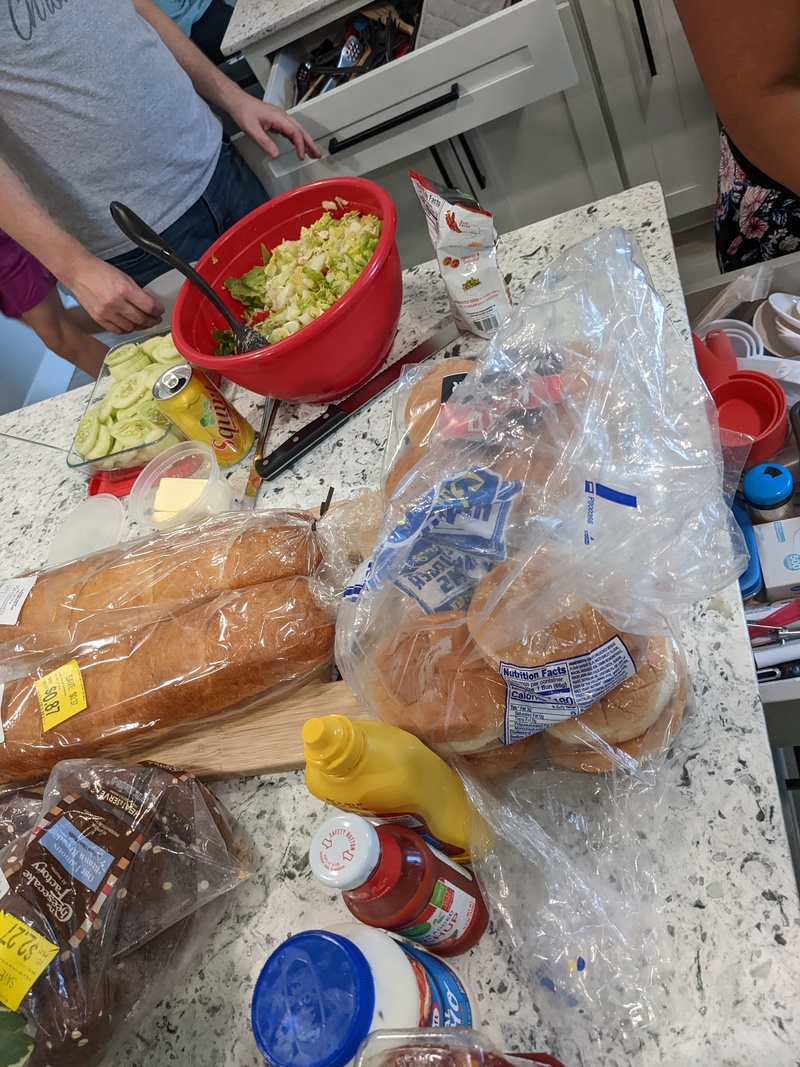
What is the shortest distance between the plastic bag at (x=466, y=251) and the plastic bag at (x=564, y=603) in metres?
0.24

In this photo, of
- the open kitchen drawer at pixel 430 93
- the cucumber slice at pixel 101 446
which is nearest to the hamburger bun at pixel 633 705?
the cucumber slice at pixel 101 446

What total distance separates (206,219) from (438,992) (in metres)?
1.66

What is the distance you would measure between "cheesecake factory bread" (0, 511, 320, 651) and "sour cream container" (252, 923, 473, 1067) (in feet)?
1.37

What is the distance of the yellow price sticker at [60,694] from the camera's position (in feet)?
2.60

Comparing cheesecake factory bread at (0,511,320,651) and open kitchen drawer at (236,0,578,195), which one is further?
open kitchen drawer at (236,0,578,195)

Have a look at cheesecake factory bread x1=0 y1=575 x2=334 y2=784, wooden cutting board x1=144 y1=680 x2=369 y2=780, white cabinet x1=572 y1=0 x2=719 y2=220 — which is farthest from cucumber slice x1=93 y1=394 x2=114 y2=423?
white cabinet x1=572 y1=0 x2=719 y2=220

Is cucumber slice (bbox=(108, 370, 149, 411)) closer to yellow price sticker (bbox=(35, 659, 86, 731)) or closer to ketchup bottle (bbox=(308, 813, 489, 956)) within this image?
yellow price sticker (bbox=(35, 659, 86, 731))

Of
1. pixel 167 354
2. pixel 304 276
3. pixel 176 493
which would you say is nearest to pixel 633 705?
pixel 176 493

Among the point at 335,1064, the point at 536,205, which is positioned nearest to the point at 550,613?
the point at 335,1064

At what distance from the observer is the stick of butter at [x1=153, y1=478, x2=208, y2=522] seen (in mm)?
996

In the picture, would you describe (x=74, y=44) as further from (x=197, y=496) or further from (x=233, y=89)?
(x=197, y=496)

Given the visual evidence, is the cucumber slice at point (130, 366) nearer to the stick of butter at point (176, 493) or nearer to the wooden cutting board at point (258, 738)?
the stick of butter at point (176, 493)

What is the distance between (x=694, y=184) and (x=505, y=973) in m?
2.16

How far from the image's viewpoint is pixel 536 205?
2.08 meters
